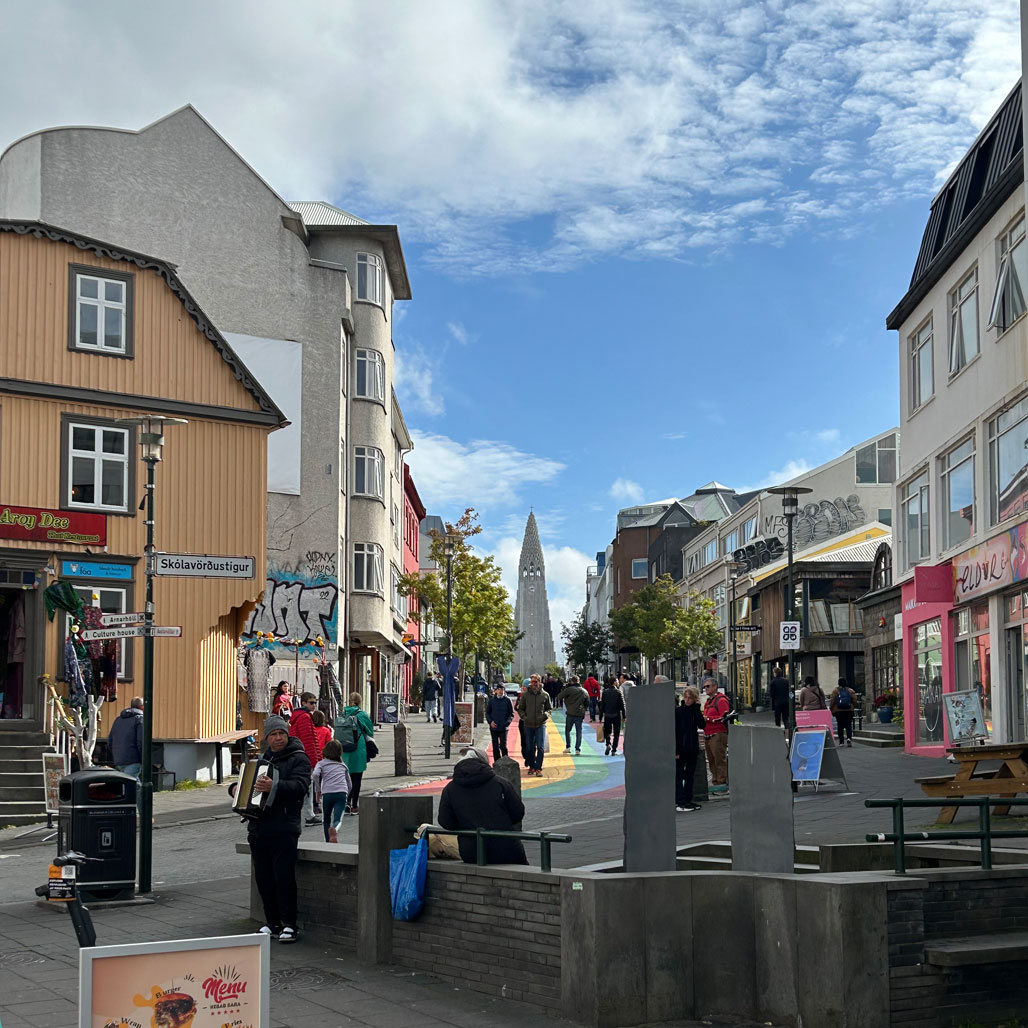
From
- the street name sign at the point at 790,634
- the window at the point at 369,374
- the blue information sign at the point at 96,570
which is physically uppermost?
the window at the point at 369,374

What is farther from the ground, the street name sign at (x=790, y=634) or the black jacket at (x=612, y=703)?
the street name sign at (x=790, y=634)

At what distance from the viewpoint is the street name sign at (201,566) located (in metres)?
15.3

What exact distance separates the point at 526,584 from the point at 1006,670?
165 m

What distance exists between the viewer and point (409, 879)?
10.2 meters

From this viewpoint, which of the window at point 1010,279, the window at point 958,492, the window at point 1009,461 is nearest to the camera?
the window at point 1009,461

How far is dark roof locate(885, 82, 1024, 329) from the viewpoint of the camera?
24.4m

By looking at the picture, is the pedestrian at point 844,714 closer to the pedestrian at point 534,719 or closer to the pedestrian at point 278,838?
the pedestrian at point 534,719

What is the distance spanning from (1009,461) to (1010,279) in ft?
10.3

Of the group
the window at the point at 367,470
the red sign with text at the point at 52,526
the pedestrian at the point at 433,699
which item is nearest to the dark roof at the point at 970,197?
the window at the point at 367,470

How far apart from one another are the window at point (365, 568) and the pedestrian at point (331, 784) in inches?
1006

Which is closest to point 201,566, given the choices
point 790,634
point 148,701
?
point 148,701

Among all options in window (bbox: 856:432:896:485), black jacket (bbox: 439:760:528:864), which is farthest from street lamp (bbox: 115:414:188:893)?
window (bbox: 856:432:896:485)

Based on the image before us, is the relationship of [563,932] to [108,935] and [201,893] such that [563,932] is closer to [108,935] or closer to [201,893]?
[108,935]

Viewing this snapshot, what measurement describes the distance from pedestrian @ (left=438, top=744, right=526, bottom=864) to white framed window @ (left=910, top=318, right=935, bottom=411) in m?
21.8
